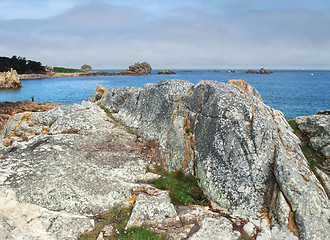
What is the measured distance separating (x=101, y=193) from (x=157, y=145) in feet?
21.3

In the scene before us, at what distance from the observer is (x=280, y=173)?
10977 mm

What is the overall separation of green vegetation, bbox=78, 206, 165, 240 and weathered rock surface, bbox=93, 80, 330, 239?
4430mm

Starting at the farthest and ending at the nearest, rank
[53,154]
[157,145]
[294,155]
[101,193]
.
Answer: [157,145]
[53,154]
[294,155]
[101,193]

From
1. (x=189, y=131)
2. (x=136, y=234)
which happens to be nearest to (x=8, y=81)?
(x=189, y=131)

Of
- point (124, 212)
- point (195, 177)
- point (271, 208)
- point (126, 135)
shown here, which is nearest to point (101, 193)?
point (124, 212)

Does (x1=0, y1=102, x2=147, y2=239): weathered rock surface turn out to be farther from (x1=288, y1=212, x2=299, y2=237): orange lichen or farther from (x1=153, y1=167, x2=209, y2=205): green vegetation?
(x1=288, y1=212, x2=299, y2=237): orange lichen

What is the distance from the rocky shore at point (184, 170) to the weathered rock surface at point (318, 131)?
1761 mm

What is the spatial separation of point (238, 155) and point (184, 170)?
3598 millimetres

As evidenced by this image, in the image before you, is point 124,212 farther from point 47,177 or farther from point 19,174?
point 19,174

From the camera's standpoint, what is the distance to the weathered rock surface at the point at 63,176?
9.42 meters

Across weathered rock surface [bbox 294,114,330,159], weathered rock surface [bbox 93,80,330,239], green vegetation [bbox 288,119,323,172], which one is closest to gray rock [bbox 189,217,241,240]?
weathered rock surface [bbox 93,80,330,239]

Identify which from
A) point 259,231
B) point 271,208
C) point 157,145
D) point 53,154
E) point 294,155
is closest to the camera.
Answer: point 259,231

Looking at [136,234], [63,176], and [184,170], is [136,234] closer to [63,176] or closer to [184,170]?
[184,170]

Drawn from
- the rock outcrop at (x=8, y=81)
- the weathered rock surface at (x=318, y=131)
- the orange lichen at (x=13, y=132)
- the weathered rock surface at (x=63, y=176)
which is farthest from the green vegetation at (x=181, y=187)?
the rock outcrop at (x=8, y=81)
